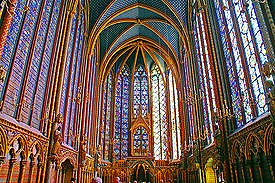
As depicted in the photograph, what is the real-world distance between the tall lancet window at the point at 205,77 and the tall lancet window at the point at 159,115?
9.13 m

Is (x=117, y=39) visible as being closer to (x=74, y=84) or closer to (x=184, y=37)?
(x=184, y=37)

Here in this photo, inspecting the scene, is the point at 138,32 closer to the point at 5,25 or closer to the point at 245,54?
the point at 245,54

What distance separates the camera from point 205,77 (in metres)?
16.5

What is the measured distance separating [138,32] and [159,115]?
385 inches

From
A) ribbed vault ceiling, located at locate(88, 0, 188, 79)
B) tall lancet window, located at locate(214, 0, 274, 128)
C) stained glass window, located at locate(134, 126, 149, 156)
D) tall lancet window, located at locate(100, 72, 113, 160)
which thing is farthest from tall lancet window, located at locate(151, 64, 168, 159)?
tall lancet window, located at locate(214, 0, 274, 128)

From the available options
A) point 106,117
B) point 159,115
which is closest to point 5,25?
point 106,117

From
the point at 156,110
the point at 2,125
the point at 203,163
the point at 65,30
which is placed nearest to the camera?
the point at 2,125

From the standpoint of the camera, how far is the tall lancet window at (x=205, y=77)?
1530 cm

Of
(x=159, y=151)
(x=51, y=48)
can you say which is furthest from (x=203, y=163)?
(x=51, y=48)

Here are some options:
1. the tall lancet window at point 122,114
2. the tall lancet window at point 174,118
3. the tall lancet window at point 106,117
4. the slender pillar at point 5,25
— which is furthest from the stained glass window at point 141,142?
the slender pillar at point 5,25

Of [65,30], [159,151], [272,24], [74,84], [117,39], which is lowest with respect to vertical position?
[159,151]

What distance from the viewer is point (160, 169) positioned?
2256 cm

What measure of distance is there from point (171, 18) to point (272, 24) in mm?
14304

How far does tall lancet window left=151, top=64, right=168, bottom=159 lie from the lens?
26188mm
